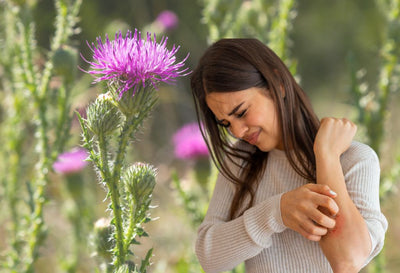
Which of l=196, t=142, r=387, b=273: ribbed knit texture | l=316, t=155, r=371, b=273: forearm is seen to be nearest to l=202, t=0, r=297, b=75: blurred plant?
l=196, t=142, r=387, b=273: ribbed knit texture

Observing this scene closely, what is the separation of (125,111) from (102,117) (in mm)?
40

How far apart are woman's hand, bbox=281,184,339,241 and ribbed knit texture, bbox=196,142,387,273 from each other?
0.04 m

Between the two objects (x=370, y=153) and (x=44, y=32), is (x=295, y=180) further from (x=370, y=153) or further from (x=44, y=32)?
(x=44, y=32)

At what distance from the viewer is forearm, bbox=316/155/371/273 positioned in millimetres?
762

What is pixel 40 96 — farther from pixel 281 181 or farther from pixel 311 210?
pixel 311 210

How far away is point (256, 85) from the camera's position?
84cm

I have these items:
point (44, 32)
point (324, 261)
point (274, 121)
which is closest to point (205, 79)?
point (274, 121)

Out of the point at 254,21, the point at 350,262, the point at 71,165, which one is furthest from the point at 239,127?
the point at 71,165

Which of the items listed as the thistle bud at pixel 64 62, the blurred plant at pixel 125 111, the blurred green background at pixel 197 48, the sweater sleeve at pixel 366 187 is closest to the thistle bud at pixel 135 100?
the blurred plant at pixel 125 111

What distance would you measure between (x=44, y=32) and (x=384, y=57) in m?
2.62

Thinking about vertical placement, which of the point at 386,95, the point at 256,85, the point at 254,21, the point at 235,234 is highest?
the point at 254,21

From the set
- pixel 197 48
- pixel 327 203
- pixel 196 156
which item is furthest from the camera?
pixel 197 48

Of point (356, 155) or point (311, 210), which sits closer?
point (311, 210)

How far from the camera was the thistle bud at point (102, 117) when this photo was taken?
31.8 inches
